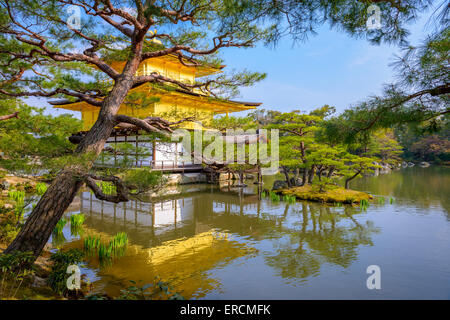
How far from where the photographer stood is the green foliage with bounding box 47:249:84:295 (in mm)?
3524

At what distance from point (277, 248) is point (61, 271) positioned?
393cm

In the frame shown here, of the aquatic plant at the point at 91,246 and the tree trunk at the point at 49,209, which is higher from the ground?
the tree trunk at the point at 49,209

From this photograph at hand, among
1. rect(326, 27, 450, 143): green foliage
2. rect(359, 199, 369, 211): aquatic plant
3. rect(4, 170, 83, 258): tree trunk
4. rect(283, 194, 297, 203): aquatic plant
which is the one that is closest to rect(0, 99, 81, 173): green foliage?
rect(4, 170, 83, 258): tree trunk

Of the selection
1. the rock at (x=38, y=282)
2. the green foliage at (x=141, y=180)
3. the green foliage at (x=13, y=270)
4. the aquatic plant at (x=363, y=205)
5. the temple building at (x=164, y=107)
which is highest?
the temple building at (x=164, y=107)

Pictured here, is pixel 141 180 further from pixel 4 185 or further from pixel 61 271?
pixel 4 185

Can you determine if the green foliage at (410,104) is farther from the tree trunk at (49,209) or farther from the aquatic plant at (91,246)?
the aquatic plant at (91,246)

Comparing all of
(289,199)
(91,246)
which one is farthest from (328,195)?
(91,246)

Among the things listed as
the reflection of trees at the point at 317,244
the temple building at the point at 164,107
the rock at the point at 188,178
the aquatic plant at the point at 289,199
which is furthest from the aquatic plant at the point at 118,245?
the rock at the point at 188,178

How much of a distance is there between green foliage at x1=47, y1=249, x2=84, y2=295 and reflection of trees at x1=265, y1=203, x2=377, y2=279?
319 centimetres

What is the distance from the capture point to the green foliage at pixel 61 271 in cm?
352

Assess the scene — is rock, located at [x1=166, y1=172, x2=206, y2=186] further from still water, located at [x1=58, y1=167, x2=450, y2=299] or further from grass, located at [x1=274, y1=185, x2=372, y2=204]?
grass, located at [x1=274, y1=185, x2=372, y2=204]

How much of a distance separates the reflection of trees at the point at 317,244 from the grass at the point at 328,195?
173 cm
